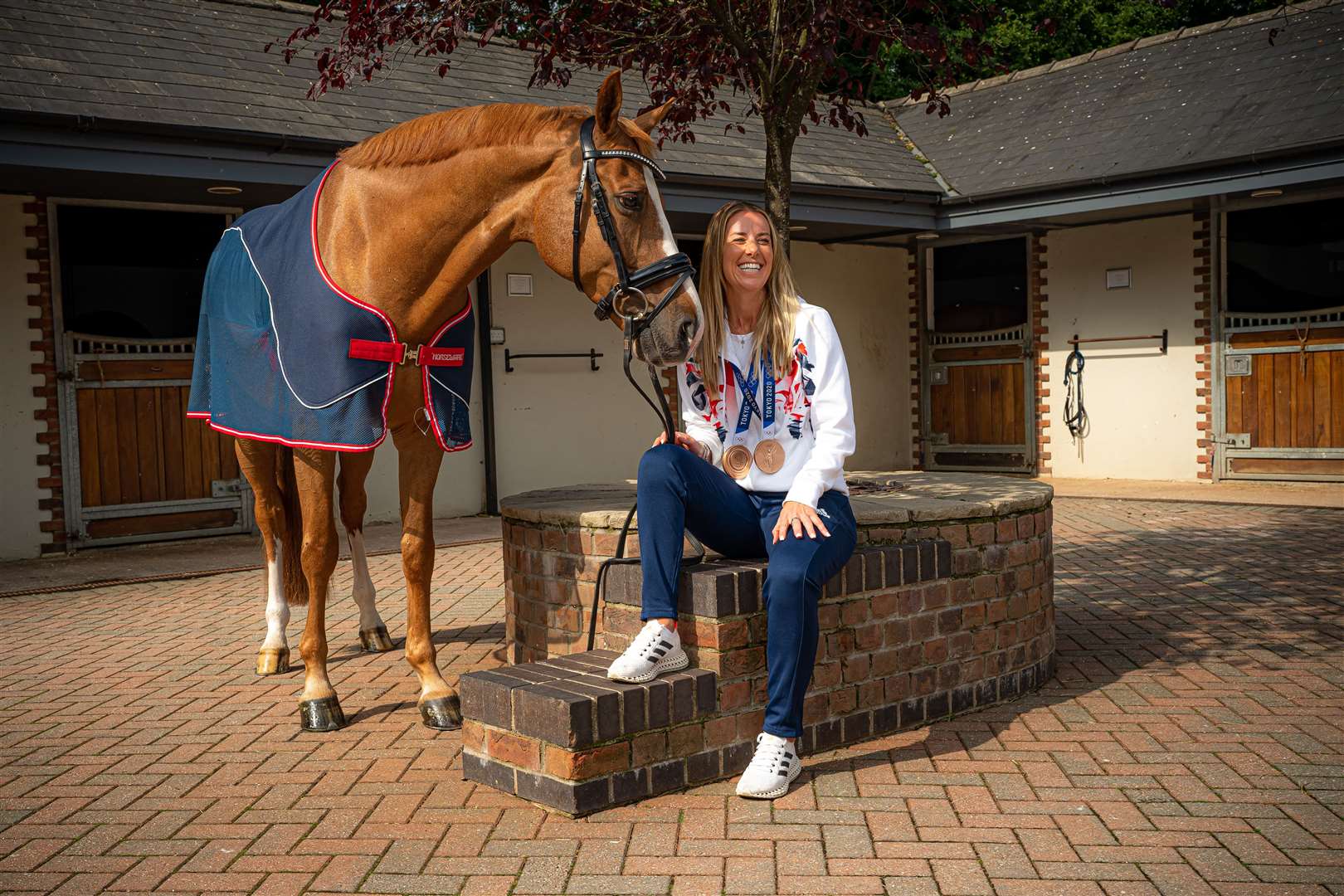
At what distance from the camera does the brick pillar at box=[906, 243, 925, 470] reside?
14.1m

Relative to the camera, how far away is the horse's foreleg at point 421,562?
3971mm

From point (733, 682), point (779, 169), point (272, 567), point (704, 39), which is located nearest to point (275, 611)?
point (272, 567)

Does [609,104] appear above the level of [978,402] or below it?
above

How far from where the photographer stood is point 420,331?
3844mm

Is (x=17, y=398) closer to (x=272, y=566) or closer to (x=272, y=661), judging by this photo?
(x=272, y=566)

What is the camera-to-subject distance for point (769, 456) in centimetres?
351

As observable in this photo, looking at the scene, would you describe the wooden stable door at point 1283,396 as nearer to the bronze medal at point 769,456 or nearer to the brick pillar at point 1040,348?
the brick pillar at point 1040,348

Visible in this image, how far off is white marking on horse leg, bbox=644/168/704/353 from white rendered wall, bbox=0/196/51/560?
683cm

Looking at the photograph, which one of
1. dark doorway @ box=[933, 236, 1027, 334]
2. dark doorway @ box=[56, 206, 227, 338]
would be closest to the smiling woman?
dark doorway @ box=[56, 206, 227, 338]

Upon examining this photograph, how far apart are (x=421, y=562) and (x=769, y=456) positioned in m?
1.44

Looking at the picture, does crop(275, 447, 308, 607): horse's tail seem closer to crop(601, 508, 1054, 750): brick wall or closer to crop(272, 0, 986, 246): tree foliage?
crop(272, 0, 986, 246): tree foliage

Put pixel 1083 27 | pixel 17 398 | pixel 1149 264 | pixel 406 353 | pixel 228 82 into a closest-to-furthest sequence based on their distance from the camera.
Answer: pixel 406 353 → pixel 17 398 → pixel 228 82 → pixel 1149 264 → pixel 1083 27

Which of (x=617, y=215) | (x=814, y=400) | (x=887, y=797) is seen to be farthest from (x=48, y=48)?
(x=887, y=797)

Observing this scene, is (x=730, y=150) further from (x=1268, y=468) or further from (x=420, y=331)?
(x=420, y=331)
